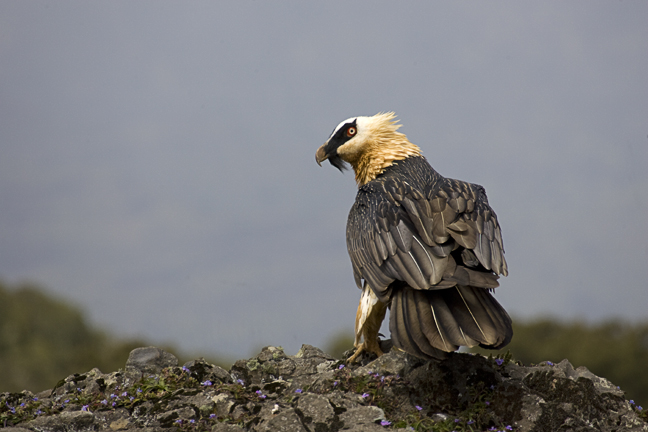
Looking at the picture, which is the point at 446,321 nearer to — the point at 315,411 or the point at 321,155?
the point at 315,411

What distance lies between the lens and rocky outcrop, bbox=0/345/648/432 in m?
5.90

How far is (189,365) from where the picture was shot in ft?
24.9

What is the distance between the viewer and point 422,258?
642 centimetres

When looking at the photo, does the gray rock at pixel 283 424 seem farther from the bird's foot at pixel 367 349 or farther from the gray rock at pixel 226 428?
the bird's foot at pixel 367 349

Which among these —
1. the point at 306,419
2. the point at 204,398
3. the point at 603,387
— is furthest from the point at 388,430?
the point at 603,387

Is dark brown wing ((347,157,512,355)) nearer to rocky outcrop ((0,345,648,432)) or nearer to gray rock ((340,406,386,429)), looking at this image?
gray rock ((340,406,386,429))

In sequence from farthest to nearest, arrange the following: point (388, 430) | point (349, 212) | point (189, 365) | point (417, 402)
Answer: point (349, 212), point (189, 365), point (417, 402), point (388, 430)

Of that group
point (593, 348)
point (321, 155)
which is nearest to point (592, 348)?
point (593, 348)

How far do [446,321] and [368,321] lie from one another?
1.75 m

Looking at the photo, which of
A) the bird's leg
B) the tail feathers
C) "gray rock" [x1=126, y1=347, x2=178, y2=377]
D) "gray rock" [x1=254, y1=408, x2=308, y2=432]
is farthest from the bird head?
"gray rock" [x1=254, y1=408, x2=308, y2=432]

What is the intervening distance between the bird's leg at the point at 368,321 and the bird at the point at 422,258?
0.01m

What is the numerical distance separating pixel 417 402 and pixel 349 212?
270 centimetres

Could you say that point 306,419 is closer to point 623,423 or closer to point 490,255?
point 490,255

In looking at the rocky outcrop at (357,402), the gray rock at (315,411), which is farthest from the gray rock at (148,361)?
the gray rock at (315,411)
